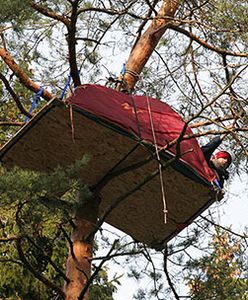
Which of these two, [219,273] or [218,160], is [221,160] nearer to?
[218,160]

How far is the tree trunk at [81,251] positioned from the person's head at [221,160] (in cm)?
88

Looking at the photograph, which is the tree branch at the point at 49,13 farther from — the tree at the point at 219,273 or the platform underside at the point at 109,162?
the tree at the point at 219,273

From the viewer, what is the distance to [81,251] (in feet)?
16.3

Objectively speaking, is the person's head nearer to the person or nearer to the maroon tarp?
the person

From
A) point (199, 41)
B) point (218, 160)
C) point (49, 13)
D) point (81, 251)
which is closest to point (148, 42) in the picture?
point (199, 41)

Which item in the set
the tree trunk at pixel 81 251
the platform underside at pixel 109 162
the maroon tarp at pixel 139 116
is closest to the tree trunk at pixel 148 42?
the maroon tarp at pixel 139 116

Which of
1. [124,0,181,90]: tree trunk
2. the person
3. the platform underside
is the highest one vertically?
[124,0,181,90]: tree trunk

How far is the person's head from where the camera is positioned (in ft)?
17.3

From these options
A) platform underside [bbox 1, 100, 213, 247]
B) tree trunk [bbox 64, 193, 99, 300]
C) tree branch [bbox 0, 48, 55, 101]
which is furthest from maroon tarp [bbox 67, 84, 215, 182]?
tree branch [bbox 0, 48, 55, 101]

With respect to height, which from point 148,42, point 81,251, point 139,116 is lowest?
point 81,251

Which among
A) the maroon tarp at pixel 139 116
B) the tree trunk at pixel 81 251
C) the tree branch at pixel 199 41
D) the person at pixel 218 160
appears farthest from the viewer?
the tree branch at pixel 199 41

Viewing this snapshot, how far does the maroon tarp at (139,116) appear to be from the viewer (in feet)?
14.8

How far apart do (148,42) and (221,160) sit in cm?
143

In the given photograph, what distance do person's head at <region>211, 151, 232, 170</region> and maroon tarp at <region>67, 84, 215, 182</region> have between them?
0.28 meters
